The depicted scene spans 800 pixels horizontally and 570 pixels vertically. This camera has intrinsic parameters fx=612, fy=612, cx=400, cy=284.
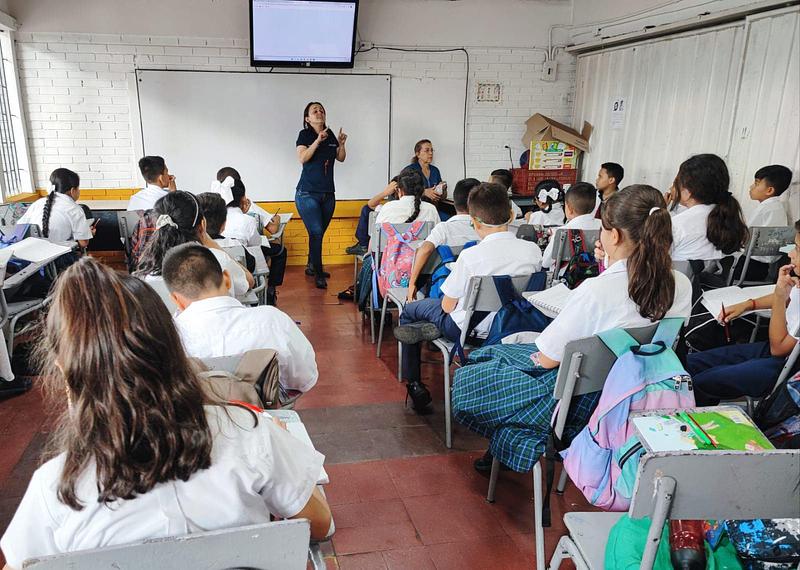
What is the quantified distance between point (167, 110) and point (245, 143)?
767 millimetres

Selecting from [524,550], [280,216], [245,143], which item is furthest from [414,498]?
[245,143]

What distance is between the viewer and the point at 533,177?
6.30 metres

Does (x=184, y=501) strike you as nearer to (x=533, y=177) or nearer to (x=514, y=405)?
(x=514, y=405)

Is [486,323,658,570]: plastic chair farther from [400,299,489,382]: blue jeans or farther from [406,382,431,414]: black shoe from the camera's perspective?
[406,382,431,414]: black shoe

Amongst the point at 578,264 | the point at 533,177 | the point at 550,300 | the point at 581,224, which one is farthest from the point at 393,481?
the point at 533,177

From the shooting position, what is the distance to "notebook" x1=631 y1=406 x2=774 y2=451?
1.28 meters

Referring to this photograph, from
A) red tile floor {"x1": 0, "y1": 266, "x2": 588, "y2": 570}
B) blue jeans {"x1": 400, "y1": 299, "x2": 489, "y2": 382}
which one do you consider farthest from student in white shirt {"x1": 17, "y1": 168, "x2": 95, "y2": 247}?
blue jeans {"x1": 400, "y1": 299, "x2": 489, "y2": 382}

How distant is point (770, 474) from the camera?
1.08 m

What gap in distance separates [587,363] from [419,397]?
1372 mm

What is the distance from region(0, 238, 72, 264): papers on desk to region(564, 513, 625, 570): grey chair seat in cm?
285

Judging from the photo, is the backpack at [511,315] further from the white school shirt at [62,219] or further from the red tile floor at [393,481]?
the white school shirt at [62,219]

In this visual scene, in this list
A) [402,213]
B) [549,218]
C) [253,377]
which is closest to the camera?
[253,377]

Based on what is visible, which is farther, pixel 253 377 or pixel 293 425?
pixel 253 377

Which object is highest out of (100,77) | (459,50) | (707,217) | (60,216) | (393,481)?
(459,50)
